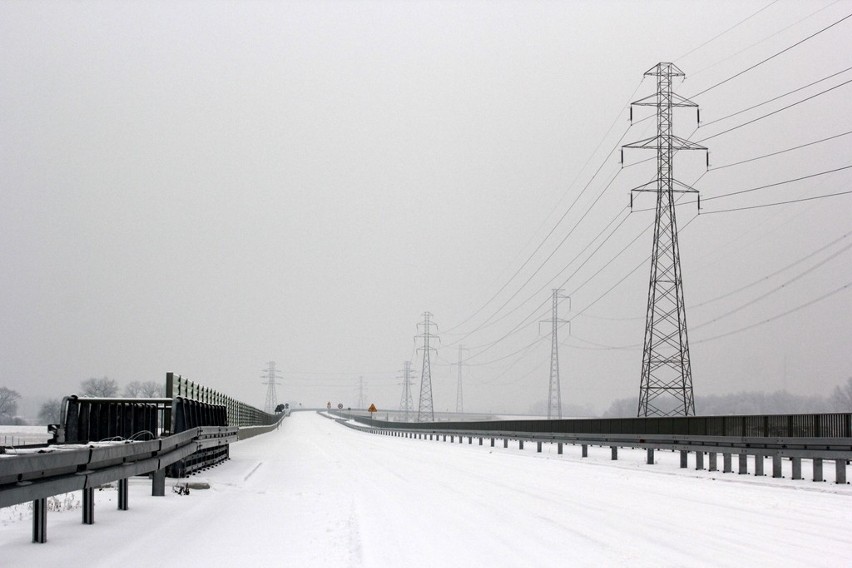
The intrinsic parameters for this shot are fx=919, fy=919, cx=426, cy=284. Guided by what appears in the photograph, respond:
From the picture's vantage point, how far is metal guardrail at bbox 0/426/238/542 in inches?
314

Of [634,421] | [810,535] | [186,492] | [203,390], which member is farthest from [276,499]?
[634,421]

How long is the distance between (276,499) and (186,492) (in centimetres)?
160

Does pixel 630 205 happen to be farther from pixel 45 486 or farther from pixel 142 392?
pixel 142 392

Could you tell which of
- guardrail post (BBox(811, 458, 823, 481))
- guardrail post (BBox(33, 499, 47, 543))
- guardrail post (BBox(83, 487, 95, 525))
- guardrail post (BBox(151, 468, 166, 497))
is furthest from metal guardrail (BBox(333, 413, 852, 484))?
guardrail post (BBox(33, 499, 47, 543))

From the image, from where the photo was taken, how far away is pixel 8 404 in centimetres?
16250

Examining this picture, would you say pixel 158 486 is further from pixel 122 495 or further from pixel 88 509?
pixel 88 509

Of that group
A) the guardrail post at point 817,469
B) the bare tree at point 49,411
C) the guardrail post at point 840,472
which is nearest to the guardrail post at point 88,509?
the guardrail post at point 840,472

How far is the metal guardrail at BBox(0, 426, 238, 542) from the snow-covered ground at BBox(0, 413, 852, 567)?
384mm

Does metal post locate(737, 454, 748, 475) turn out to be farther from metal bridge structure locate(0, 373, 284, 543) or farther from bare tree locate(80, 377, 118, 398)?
bare tree locate(80, 377, 118, 398)

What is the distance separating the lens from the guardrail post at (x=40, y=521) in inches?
391

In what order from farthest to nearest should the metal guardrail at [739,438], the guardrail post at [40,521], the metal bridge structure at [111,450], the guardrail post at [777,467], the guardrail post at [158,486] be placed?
the guardrail post at [777,467] < the metal guardrail at [739,438] < the guardrail post at [158,486] < the guardrail post at [40,521] < the metal bridge structure at [111,450]

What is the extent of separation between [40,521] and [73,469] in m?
0.81

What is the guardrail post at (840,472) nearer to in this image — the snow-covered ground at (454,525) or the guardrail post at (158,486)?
the snow-covered ground at (454,525)

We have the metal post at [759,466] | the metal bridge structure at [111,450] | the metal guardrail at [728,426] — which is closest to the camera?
the metal bridge structure at [111,450]
